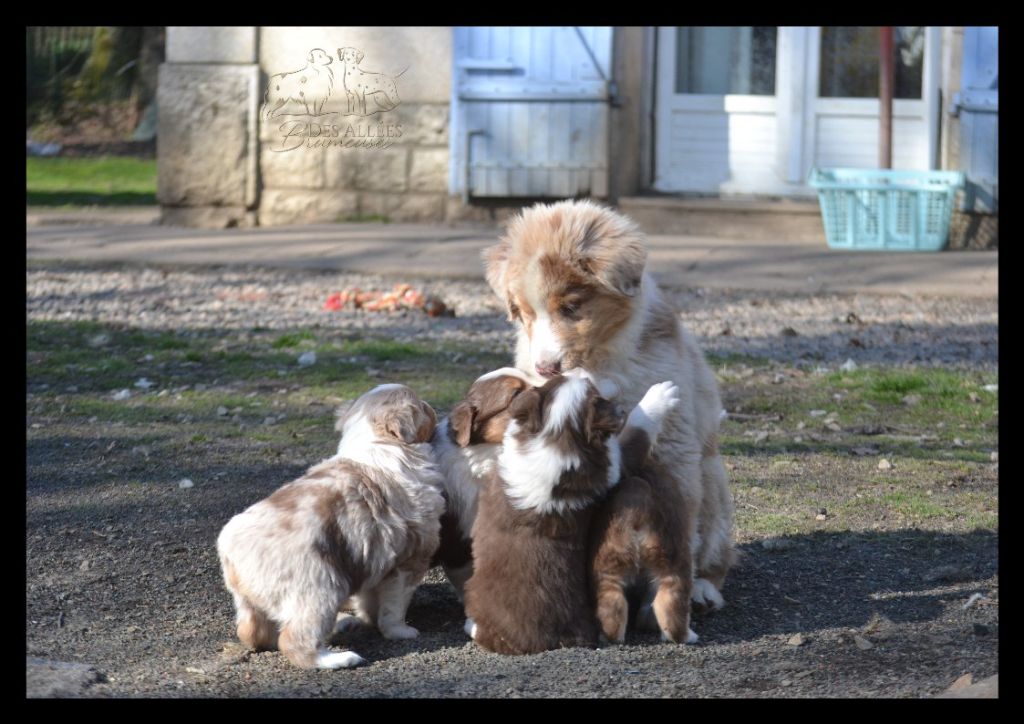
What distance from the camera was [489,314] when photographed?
35.6ft

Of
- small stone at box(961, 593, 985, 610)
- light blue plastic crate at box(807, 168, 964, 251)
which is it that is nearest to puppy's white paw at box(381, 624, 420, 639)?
small stone at box(961, 593, 985, 610)

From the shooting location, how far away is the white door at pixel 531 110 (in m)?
14.0

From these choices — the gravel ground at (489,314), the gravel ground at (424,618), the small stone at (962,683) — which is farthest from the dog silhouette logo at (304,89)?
the small stone at (962,683)

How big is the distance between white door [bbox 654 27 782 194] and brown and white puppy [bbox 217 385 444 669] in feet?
34.2

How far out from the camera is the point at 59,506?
590cm

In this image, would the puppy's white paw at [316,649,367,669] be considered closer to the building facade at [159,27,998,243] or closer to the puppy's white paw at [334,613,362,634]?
the puppy's white paw at [334,613,362,634]

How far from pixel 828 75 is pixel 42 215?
31.8 feet

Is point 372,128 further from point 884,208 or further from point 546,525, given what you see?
point 546,525

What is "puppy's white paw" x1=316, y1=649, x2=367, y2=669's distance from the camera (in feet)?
14.0

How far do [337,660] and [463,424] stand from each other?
106cm

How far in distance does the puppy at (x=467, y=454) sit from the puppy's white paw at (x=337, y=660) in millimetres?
676
